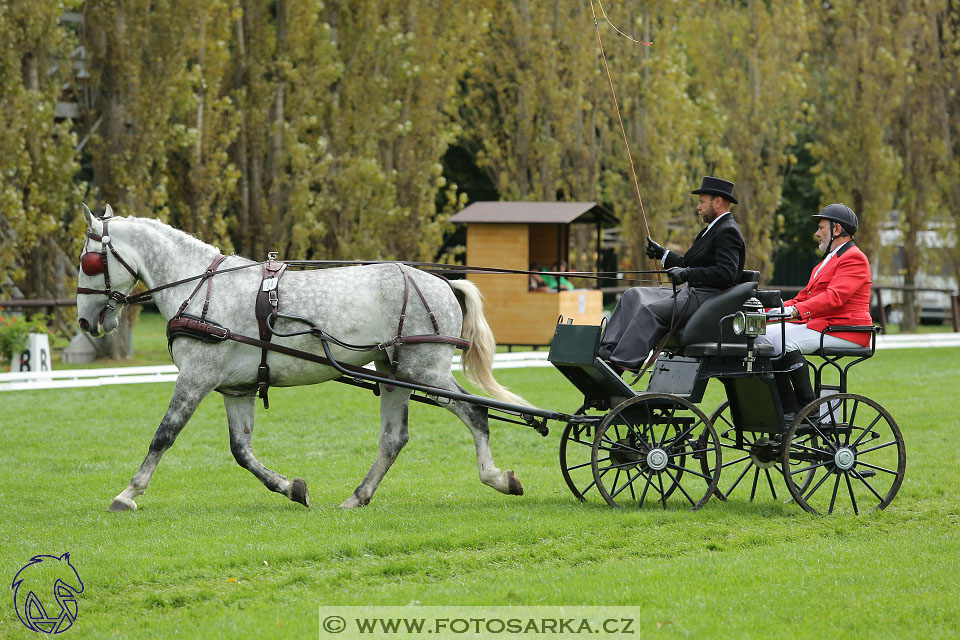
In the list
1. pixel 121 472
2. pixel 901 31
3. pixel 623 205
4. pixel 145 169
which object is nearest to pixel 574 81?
pixel 623 205

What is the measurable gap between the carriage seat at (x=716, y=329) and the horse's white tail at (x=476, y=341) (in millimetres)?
1331

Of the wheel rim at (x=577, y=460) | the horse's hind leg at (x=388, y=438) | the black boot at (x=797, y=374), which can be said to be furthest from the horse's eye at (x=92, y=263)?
the black boot at (x=797, y=374)

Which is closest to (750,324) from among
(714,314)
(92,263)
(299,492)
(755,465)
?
(714,314)

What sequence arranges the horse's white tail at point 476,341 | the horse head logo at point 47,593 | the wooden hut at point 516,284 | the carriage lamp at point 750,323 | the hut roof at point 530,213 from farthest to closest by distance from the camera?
the wooden hut at point 516,284 → the hut roof at point 530,213 → the horse's white tail at point 476,341 → the carriage lamp at point 750,323 → the horse head logo at point 47,593

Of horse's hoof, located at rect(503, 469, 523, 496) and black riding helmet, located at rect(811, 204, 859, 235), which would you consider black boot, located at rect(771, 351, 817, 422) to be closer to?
black riding helmet, located at rect(811, 204, 859, 235)

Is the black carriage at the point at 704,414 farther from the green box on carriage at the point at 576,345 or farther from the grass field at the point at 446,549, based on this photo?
the grass field at the point at 446,549

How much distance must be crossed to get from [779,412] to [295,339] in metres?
3.09

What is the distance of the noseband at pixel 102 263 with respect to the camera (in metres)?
7.40

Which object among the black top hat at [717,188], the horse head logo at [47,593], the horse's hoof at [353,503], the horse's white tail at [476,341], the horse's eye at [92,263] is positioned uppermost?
the black top hat at [717,188]

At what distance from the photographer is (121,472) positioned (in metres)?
9.07

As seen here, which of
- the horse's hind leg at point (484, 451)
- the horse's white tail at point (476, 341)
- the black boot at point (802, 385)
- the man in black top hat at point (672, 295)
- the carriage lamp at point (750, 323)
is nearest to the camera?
the carriage lamp at point (750, 323)

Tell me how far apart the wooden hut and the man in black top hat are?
12866mm

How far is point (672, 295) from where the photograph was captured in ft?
23.3

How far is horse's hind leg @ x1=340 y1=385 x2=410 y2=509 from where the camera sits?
7402 millimetres
